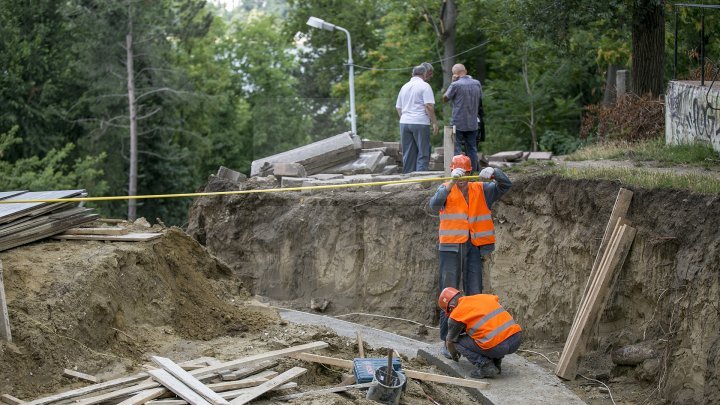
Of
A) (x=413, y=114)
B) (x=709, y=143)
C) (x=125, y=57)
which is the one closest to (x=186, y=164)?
(x=125, y=57)

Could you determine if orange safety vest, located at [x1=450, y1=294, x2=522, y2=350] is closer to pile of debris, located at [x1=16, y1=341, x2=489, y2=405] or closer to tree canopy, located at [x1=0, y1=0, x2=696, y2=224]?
pile of debris, located at [x1=16, y1=341, x2=489, y2=405]

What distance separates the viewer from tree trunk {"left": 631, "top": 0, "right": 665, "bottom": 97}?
1983cm

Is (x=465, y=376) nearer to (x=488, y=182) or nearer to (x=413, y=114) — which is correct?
(x=488, y=182)

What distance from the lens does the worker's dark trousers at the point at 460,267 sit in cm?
1332

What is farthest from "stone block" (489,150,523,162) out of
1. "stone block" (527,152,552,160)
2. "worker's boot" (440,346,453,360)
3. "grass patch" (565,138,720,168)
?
"worker's boot" (440,346,453,360)

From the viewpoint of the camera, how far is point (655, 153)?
1734 cm

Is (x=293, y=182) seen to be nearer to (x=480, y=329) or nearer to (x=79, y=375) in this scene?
(x=480, y=329)

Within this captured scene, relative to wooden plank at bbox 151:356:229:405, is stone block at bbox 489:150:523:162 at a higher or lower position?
higher

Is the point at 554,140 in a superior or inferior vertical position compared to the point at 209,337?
superior

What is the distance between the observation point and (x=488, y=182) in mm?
13562

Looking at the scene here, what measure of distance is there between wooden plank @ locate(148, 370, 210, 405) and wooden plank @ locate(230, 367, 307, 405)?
34 cm

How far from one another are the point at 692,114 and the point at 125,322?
1023cm

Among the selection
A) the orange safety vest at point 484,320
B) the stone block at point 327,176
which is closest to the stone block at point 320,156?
the stone block at point 327,176

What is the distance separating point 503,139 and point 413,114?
551 inches
